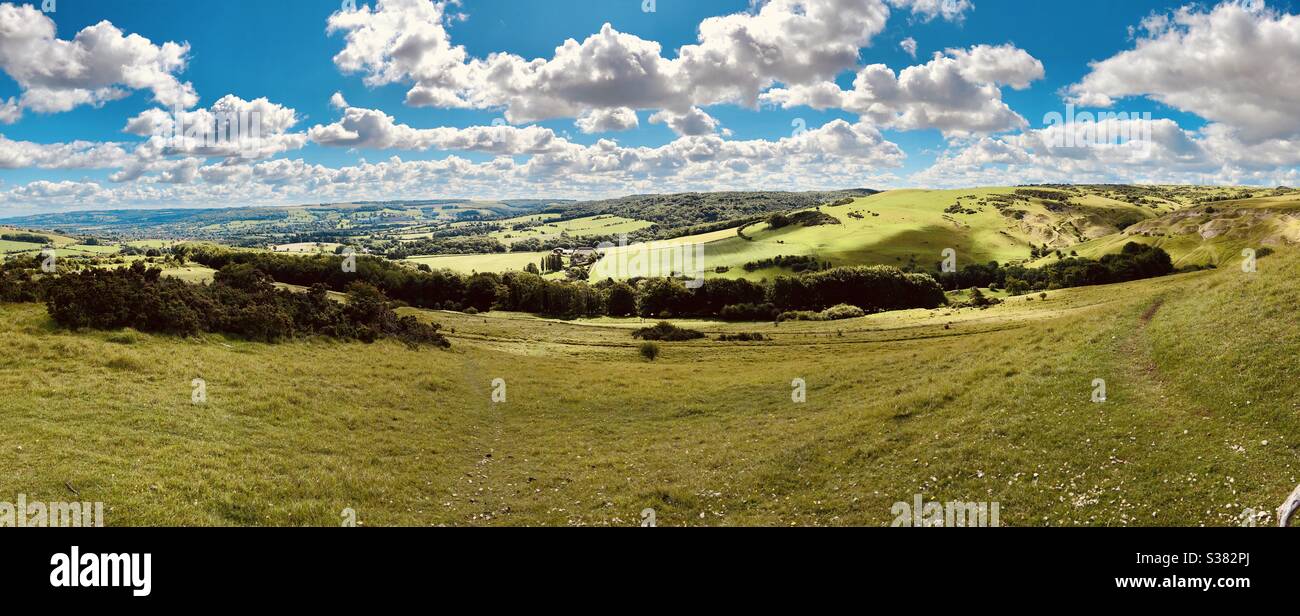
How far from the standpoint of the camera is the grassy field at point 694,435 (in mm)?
17656

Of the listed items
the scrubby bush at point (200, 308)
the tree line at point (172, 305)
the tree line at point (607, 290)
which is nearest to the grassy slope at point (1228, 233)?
the tree line at point (607, 290)

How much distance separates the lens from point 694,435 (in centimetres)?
3297

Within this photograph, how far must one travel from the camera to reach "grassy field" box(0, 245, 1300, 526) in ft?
57.9

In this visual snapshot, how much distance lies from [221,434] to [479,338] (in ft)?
174

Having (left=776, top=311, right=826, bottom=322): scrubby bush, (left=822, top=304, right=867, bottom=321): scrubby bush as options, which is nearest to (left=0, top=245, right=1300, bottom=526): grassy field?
(left=776, top=311, right=826, bottom=322): scrubby bush

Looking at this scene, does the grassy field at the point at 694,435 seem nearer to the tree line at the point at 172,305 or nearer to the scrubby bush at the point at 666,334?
the tree line at the point at 172,305

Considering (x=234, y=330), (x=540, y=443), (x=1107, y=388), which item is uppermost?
(x=234, y=330)

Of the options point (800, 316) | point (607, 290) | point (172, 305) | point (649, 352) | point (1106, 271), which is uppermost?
point (1106, 271)

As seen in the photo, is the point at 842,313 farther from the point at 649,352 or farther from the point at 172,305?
the point at 172,305

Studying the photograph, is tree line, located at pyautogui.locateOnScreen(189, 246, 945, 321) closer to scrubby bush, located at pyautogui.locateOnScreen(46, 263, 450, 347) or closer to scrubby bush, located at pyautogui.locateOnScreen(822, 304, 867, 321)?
scrubby bush, located at pyautogui.locateOnScreen(822, 304, 867, 321)

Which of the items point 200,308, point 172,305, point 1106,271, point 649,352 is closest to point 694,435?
point 172,305
